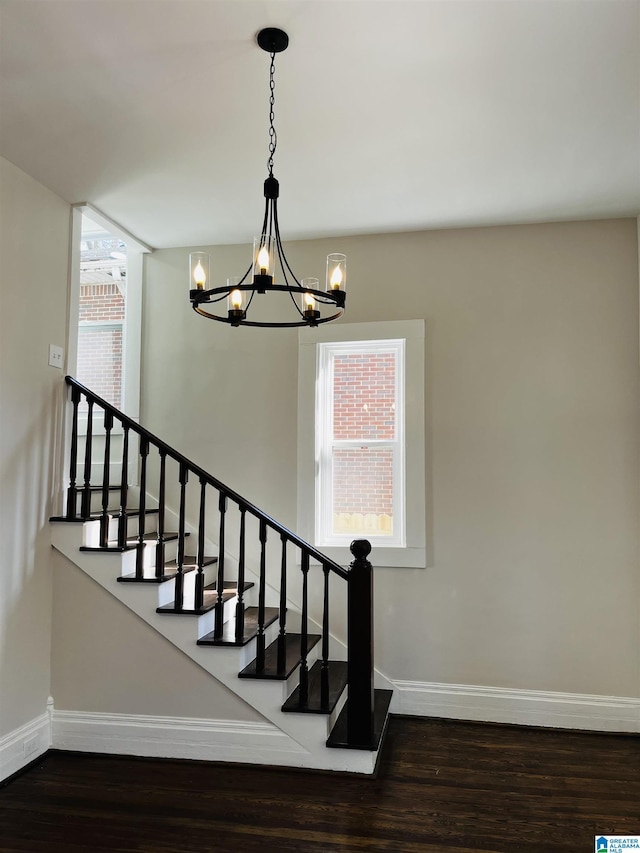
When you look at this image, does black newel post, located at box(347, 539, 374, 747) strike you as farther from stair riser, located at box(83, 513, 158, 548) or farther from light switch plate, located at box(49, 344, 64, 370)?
light switch plate, located at box(49, 344, 64, 370)

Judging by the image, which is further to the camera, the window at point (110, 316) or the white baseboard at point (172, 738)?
the window at point (110, 316)

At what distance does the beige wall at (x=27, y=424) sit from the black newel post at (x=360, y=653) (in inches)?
68.7

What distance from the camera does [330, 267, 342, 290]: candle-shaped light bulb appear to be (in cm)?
244

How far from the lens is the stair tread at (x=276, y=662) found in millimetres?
3299

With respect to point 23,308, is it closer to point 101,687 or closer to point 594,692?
point 101,687

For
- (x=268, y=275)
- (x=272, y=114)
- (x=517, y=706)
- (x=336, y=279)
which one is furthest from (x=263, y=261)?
(x=517, y=706)

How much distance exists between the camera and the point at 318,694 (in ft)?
11.2

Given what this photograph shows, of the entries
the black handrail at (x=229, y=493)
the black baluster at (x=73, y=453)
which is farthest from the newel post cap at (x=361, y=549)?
the black baluster at (x=73, y=453)

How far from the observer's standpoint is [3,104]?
2.81 metres

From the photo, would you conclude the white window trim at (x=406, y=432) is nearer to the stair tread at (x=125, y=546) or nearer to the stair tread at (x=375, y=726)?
the stair tread at (x=375, y=726)

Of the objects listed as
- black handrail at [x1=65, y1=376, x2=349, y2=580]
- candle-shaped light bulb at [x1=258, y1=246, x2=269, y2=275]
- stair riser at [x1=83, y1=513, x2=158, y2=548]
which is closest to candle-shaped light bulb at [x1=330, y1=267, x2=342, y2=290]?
candle-shaped light bulb at [x1=258, y1=246, x2=269, y2=275]

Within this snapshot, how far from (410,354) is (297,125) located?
169 cm

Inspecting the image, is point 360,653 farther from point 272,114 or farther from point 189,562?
point 272,114

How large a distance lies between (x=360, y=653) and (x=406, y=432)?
150cm
